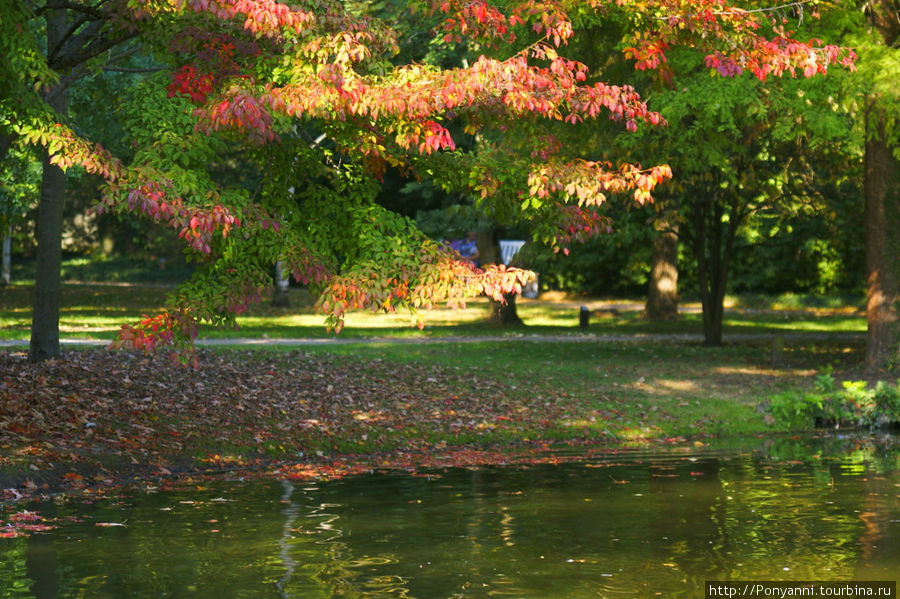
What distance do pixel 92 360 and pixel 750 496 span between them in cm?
1109

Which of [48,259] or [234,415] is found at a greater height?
[48,259]

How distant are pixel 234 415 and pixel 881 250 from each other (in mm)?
12245

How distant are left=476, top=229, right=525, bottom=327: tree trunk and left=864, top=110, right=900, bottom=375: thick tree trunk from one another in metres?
12.0

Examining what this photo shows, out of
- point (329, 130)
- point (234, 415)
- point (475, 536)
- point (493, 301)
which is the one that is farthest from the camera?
point (493, 301)

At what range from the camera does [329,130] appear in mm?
11352

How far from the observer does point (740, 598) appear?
25.9ft

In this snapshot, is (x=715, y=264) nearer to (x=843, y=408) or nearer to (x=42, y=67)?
(x=843, y=408)

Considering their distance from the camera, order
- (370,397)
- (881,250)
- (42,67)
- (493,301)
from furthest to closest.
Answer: (493,301) < (881,250) < (370,397) < (42,67)

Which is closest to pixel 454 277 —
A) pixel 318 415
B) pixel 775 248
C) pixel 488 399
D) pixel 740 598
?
pixel 740 598

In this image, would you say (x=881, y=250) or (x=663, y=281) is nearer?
(x=881, y=250)

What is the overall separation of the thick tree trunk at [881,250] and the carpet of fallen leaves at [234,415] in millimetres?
6373

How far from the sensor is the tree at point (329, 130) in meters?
9.95

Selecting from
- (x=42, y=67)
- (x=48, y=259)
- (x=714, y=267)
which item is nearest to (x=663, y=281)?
(x=714, y=267)

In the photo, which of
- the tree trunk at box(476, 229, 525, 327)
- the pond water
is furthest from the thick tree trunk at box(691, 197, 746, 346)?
the pond water
